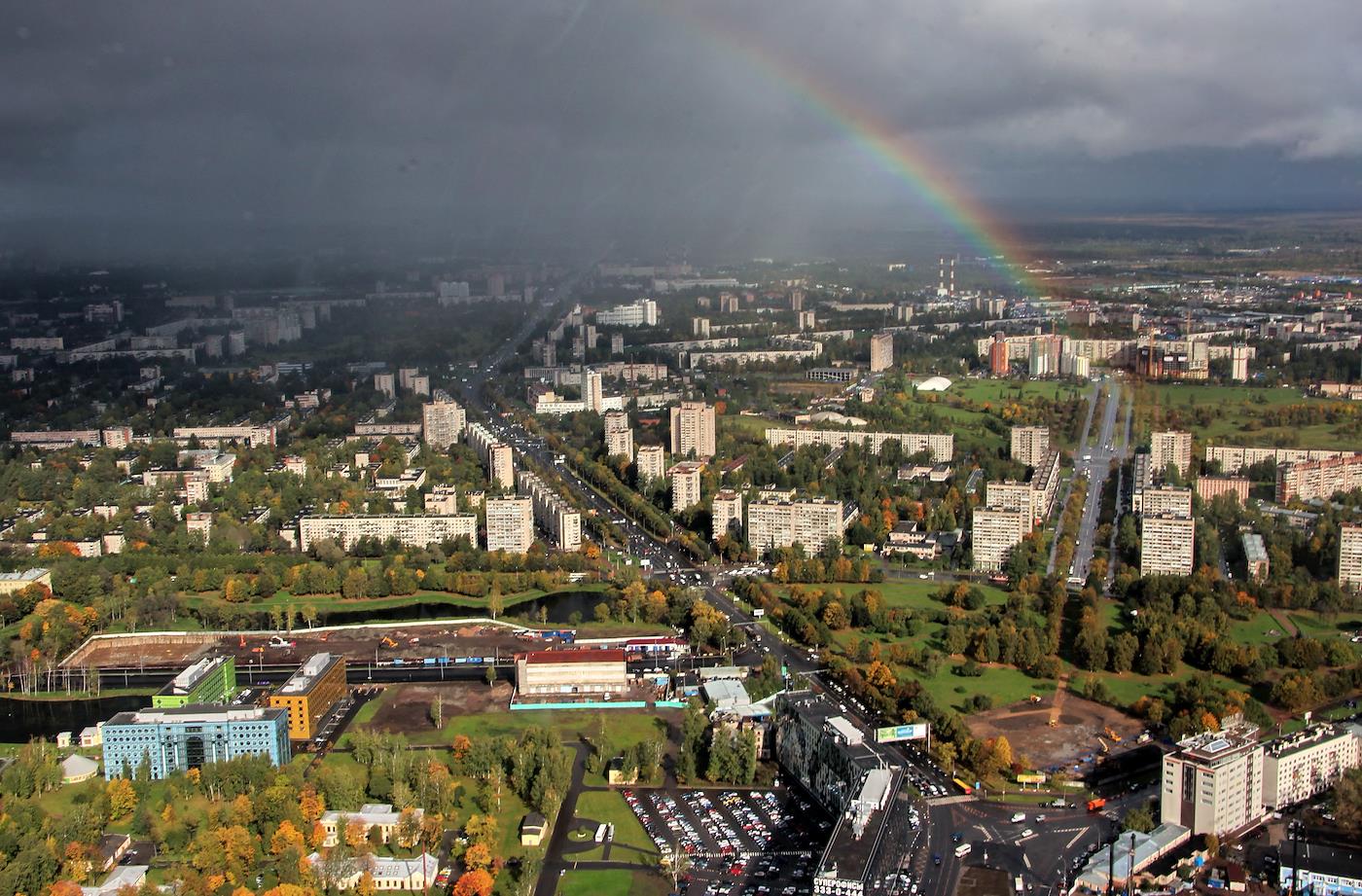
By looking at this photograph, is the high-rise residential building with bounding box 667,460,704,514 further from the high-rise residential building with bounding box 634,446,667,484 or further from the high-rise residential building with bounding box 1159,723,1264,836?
the high-rise residential building with bounding box 1159,723,1264,836

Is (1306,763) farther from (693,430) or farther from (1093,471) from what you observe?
(693,430)

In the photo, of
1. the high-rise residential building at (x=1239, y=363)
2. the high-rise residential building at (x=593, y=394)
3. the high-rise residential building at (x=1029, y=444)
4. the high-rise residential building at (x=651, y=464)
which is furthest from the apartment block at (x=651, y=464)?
the high-rise residential building at (x=1239, y=363)

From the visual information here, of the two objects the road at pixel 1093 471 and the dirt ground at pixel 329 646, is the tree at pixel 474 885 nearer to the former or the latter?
the dirt ground at pixel 329 646

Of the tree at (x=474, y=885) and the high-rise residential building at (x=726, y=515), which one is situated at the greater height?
the high-rise residential building at (x=726, y=515)

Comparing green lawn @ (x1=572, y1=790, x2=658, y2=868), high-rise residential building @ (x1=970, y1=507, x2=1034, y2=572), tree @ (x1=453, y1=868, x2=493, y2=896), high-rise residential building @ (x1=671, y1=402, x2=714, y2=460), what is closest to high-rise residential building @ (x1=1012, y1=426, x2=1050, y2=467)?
high-rise residential building @ (x1=671, y1=402, x2=714, y2=460)

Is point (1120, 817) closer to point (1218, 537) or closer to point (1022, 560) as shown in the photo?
point (1022, 560)

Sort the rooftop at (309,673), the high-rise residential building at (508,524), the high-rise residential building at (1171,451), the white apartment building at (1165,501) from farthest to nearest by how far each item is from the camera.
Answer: the high-rise residential building at (1171,451), the high-rise residential building at (508,524), the white apartment building at (1165,501), the rooftop at (309,673)

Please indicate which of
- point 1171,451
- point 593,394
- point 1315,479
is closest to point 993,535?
point 1171,451

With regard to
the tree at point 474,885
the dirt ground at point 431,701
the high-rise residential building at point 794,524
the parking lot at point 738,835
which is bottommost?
the parking lot at point 738,835
